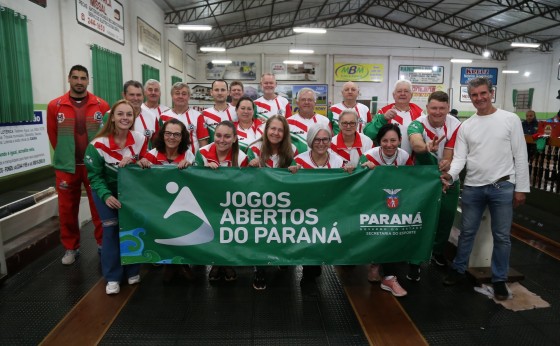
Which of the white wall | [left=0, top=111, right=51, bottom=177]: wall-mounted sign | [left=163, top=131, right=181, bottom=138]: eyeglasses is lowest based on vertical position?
[left=0, top=111, right=51, bottom=177]: wall-mounted sign

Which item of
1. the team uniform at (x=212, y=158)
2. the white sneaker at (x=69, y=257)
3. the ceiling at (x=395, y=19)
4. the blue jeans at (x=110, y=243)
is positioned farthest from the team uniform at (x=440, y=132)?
the ceiling at (x=395, y=19)

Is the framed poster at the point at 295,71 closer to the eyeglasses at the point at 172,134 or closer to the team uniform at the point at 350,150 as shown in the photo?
the team uniform at the point at 350,150

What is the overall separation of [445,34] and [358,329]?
20759 millimetres

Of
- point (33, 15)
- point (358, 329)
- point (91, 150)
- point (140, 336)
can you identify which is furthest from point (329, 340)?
point (33, 15)

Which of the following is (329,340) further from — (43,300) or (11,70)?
(11,70)

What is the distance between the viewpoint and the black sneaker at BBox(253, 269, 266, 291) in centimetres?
307

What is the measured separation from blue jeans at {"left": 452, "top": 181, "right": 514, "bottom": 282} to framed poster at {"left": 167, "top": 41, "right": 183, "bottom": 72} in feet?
45.6

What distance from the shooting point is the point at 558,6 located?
44.4 feet

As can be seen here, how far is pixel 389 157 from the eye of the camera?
3.00m

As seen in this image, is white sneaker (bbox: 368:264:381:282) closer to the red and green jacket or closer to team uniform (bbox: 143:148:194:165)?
team uniform (bbox: 143:148:194:165)

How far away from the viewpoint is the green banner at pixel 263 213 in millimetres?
2824

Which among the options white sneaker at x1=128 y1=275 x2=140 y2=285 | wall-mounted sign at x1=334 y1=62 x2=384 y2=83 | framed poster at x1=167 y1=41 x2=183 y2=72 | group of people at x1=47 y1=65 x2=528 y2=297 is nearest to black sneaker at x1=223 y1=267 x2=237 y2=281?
group of people at x1=47 y1=65 x2=528 y2=297

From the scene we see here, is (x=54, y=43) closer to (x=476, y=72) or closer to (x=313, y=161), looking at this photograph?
(x=313, y=161)

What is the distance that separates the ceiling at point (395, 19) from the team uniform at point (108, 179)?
1170cm
